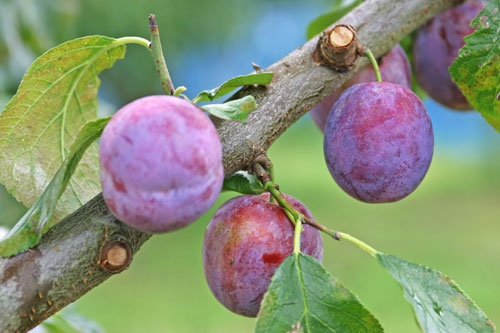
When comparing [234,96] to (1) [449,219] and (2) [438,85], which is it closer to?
(2) [438,85]

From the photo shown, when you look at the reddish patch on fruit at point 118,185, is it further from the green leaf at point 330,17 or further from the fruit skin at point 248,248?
the green leaf at point 330,17

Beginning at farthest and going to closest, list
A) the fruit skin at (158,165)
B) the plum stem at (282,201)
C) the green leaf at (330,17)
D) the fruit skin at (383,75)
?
the green leaf at (330,17), the fruit skin at (383,75), the plum stem at (282,201), the fruit skin at (158,165)

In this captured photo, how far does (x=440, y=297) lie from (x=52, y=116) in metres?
0.52

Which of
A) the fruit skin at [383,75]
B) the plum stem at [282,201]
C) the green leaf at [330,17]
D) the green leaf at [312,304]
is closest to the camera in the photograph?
the green leaf at [312,304]

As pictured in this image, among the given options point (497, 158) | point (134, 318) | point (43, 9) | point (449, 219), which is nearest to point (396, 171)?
point (43, 9)

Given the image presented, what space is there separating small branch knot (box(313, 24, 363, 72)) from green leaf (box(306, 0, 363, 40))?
1.02ft

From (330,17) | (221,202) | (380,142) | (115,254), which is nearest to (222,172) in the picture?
(115,254)

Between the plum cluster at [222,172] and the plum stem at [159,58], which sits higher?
the plum stem at [159,58]

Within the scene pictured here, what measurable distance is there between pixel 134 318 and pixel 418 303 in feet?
12.4

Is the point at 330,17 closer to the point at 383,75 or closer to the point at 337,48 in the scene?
the point at 383,75

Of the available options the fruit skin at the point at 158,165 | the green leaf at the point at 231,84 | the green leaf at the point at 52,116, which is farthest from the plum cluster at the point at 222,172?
the green leaf at the point at 52,116

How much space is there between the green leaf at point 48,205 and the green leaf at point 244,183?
22 cm

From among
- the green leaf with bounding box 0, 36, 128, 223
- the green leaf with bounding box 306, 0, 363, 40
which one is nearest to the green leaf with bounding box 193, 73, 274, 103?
the green leaf with bounding box 0, 36, 128, 223

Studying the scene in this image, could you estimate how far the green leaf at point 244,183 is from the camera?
722 mm
